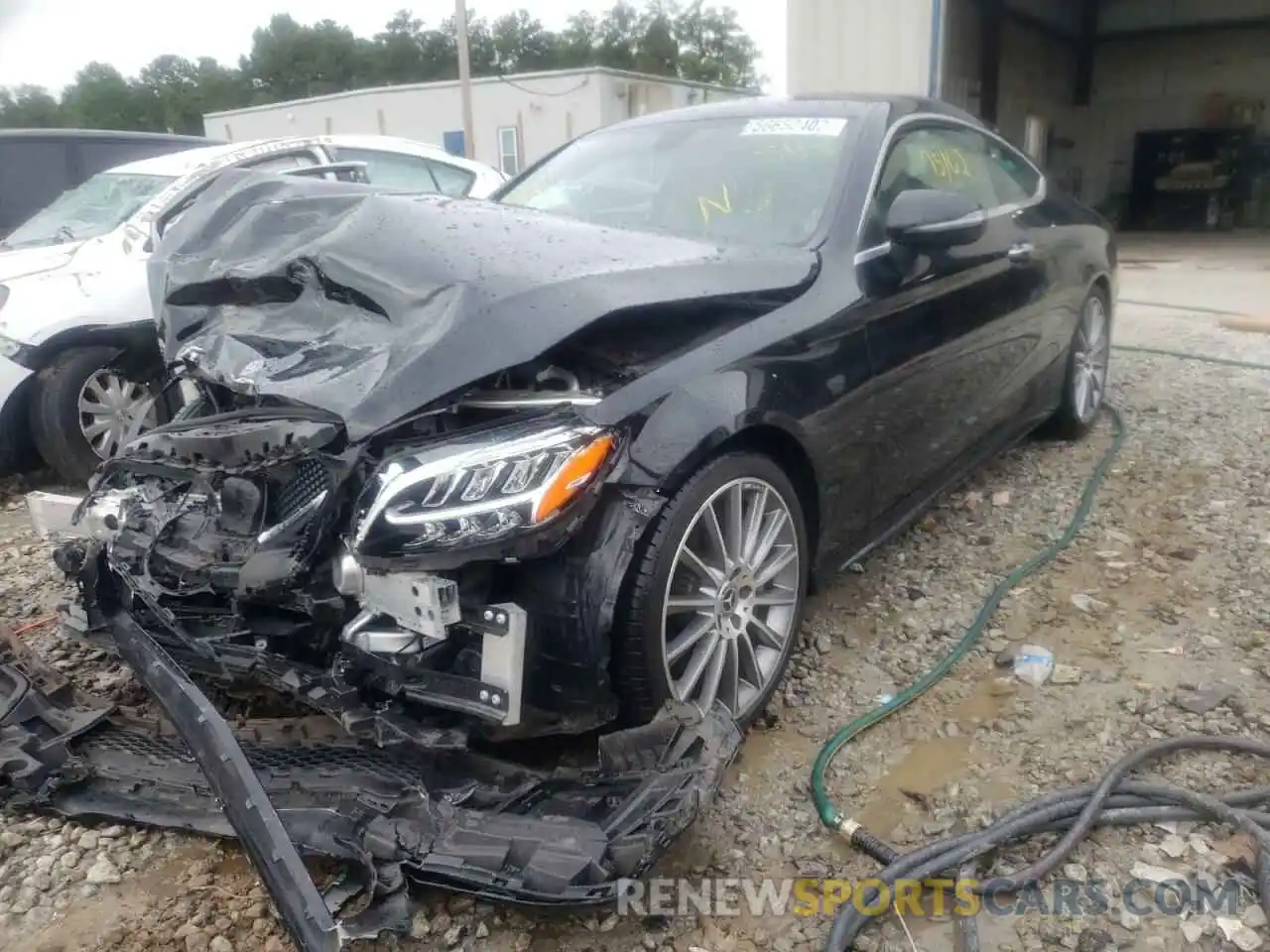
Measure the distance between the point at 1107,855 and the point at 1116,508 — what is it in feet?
7.60

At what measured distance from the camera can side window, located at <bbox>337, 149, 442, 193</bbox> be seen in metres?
6.34

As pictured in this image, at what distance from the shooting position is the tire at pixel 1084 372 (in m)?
4.68

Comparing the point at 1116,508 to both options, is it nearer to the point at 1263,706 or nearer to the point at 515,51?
the point at 1263,706

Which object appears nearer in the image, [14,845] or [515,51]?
[14,845]

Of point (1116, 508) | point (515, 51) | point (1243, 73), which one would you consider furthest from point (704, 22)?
point (1116, 508)

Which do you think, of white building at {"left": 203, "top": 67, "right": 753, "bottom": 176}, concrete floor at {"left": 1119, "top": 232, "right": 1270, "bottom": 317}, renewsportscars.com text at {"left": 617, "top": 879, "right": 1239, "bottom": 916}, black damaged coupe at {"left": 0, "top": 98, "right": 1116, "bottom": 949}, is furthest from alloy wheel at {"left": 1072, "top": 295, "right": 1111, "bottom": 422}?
white building at {"left": 203, "top": 67, "right": 753, "bottom": 176}

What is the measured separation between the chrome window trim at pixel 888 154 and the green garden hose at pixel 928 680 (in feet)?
3.97

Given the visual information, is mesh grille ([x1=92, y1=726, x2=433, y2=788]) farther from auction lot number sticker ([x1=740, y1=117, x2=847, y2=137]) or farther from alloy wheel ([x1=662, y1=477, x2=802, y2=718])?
auction lot number sticker ([x1=740, y1=117, x2=847, y2=137])

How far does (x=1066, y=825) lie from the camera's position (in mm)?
2236

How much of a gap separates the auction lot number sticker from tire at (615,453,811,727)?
4.23 ft

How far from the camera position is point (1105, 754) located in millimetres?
2535

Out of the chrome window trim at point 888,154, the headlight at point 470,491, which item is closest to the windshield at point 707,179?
the chrome window trim at point 888,154

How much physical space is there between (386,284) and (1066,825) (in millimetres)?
1941

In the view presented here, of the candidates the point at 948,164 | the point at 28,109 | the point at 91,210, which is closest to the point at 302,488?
the point at 948,164
